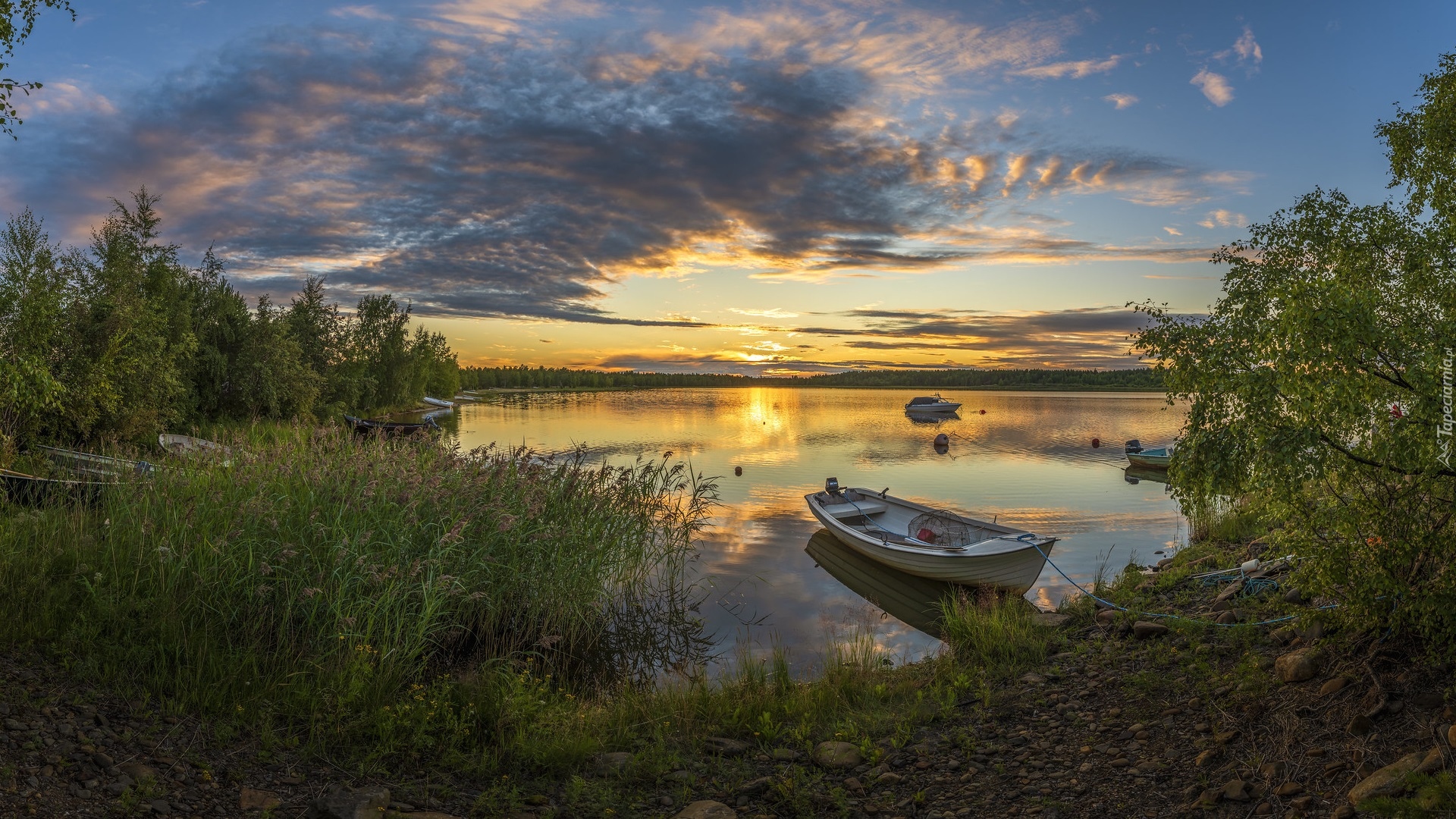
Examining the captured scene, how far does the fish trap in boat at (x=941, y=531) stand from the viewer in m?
16.9

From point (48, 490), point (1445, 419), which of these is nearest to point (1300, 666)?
point (1445, 419)

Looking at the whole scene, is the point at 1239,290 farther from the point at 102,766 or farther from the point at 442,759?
the point at 102,766

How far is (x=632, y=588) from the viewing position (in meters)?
13.3

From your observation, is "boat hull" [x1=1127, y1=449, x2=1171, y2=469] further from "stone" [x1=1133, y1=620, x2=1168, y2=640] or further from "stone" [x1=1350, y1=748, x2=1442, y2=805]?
"stone" [x1=1350, y1=748, x2=1442, y2=805]

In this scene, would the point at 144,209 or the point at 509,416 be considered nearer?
the point at 144,209

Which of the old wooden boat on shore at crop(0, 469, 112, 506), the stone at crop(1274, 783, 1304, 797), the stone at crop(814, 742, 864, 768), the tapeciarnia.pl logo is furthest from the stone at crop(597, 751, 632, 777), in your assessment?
the old wooden boat on shore at crop(0, 469, 112, 506)

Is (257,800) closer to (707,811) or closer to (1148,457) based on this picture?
(707,811)

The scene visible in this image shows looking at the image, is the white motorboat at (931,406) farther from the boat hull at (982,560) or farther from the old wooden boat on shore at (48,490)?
the old wooden boat on shore at (48,490)

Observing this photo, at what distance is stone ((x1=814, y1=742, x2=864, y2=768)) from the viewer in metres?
6.36

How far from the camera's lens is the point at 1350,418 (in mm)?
5445

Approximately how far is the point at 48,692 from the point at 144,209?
3468 centimetres

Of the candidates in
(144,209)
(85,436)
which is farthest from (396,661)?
(144,209)

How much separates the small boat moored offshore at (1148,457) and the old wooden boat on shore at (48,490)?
3693cm

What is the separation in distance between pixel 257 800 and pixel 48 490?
31.4 feet
